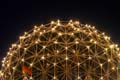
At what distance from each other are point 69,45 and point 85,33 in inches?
18.9

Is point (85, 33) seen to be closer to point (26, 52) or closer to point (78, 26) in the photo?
point (78, 26)

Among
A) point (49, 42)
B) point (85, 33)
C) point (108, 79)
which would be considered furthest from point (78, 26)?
point (108, 79)

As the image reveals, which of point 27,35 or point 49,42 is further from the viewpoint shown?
point 27,35

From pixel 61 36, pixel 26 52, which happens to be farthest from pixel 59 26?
pixel 26 52

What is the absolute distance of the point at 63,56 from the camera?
7.75 metres

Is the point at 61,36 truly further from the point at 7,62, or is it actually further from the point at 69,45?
the point at 7,62

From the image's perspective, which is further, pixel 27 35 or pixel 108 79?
pixel 27 35

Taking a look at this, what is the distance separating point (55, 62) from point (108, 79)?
108 cm

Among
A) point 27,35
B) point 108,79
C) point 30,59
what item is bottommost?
point 108,79

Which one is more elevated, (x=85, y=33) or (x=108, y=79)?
(x=85, y=33)

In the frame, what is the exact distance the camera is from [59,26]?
8211 millimetres

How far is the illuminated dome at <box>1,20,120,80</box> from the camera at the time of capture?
771cm

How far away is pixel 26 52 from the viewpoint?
26.8 feet

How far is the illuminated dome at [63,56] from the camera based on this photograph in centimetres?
771
